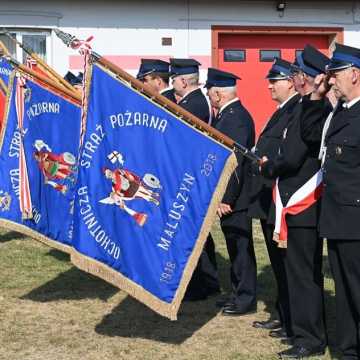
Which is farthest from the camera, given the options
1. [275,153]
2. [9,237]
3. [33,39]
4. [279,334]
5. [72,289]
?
[33,39]

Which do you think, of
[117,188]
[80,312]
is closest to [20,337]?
[80,312]

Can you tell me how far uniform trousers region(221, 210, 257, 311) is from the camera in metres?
6.05

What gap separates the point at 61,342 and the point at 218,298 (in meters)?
1.67

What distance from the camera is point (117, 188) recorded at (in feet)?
16.1

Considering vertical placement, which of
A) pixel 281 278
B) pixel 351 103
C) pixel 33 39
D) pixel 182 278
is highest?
pixel 33 39

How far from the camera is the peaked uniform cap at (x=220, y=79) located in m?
5.91

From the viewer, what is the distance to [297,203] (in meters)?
4.89

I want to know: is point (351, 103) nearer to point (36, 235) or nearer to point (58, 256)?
point (36, 235)

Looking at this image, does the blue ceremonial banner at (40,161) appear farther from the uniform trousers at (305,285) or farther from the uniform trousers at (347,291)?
the uniform trousers at (347,291)

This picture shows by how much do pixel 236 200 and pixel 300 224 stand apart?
112 centimetres

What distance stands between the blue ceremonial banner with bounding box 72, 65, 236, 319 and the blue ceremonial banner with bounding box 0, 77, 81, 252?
107 cm

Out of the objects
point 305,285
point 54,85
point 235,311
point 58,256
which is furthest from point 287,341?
point 58,256

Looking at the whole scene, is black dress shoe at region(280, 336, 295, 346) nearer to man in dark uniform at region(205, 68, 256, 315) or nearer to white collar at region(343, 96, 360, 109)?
man in dark uniform at region(205, 68, 256, 315)

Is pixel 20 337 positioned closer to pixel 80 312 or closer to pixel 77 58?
pixel 80 312
